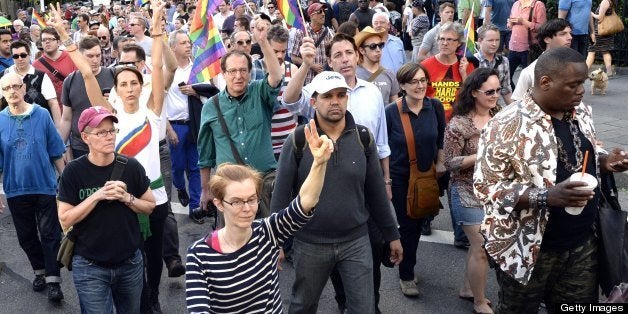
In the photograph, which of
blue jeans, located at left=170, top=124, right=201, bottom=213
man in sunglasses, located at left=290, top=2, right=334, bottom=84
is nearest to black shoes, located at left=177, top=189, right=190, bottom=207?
blue jeans, located at left=170, top=124, right=201, bottom=213

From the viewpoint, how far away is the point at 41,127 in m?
5.93

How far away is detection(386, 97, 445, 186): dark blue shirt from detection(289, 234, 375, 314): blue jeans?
133cm

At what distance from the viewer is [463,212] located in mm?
5324

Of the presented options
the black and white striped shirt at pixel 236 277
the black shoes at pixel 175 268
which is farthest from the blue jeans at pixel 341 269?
the black shoes at pixel 175 268

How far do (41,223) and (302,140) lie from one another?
9.10 feet

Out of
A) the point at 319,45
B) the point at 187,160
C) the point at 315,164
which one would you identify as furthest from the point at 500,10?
the point at 315,164

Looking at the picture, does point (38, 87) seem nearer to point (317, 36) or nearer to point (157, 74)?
point (157, 74)

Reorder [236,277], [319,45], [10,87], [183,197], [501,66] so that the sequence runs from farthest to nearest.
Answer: [319,45]
[183,197]
[501,66]
[10,87]
[236,277]

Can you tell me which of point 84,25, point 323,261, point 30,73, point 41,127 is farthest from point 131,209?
point 84,25

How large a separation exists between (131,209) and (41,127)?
189 centimetres

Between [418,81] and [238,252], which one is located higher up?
[418,81]

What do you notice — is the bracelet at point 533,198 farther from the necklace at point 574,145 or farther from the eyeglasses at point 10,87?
the eyeglasses at point 10,87

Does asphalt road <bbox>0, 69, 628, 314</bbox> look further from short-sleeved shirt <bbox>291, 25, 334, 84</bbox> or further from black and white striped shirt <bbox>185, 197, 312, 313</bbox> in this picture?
short-sleeved shirt <bbox>291, 25, 334, 84</bbox>

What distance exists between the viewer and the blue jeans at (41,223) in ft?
19.6
